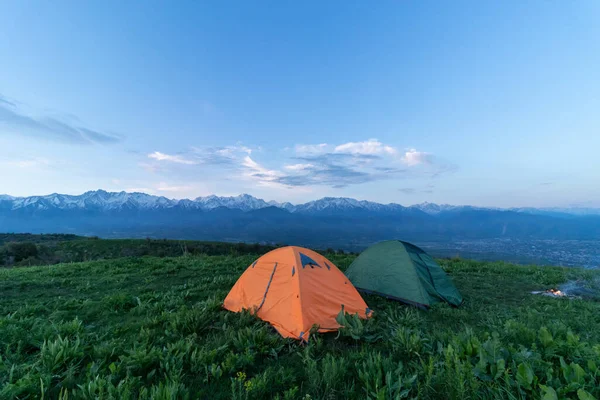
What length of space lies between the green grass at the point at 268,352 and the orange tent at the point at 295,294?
42 cm

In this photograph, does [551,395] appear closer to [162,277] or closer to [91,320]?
[91,320]

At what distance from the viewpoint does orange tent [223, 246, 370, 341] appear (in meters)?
6.16

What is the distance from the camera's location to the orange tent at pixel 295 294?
242 inches

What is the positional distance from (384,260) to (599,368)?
6615mm

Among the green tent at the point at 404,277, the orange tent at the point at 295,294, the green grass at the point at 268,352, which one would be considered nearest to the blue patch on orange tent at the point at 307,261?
the orange tent at the point at 295,294

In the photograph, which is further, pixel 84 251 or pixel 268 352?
pixel 84 251

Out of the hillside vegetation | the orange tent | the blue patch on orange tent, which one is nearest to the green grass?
the orange tent

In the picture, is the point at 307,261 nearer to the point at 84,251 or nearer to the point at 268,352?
the point at 268,352

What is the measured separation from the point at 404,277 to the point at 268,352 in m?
6.18

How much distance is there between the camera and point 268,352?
5.03 m

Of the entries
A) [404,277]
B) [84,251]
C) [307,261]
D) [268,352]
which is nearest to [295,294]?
[307,261]

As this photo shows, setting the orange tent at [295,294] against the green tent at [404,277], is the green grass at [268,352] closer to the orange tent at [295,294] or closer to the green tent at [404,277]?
the orange tent at [295,294]

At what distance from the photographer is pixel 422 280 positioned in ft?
29.0

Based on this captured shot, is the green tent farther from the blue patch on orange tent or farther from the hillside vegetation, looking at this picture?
the hillside vegetation
